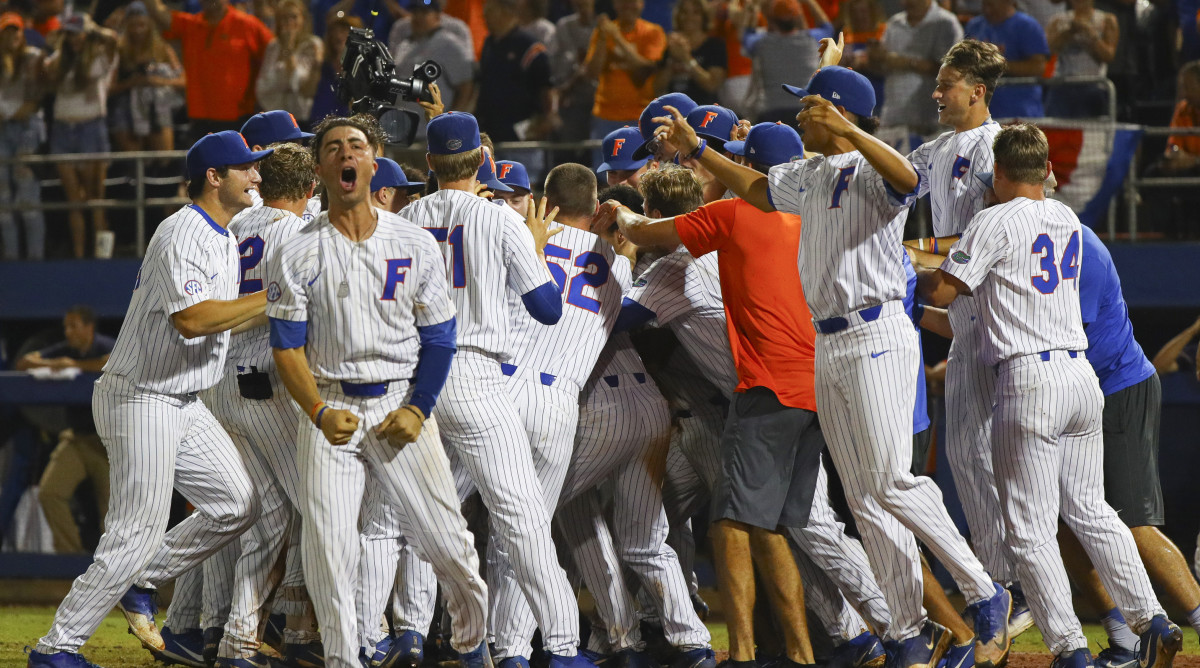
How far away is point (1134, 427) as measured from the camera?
18.0ft

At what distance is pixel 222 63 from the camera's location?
32.5 feet

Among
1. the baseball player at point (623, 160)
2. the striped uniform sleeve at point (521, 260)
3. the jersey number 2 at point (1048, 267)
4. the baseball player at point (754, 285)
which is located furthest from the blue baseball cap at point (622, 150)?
the jersey number 2 at point (1048, 267)

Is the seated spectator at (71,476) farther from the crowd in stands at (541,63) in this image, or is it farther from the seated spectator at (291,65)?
the seated spectator at (291,65)

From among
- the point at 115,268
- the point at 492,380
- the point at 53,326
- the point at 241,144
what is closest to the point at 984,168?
the point at 492,380

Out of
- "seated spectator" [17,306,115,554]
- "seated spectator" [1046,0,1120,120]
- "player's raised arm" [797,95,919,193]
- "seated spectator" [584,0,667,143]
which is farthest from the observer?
"seated spectator" [17,306,115,554]

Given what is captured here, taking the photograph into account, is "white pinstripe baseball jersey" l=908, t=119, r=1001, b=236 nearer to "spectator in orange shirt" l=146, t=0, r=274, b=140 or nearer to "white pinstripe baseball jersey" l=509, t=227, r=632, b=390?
"white pinstripe baseball jersey" l=509, t=227, r=632, b=390

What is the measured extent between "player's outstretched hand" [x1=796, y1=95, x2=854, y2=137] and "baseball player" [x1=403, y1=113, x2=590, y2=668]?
3.55 ft

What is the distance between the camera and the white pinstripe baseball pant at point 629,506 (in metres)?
5.40

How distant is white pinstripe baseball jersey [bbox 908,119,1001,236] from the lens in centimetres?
543

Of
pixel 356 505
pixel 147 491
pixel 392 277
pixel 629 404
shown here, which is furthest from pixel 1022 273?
pixel 147 491

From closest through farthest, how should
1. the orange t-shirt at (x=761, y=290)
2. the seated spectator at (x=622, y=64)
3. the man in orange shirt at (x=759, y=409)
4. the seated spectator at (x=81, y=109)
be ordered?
the man in orange shirt at (x=759, y=409)
the orange t-shirt at (x=761, y=290)
the seated spectator at (x=622, y=64)
the seated spectator at (x=81, y=109)

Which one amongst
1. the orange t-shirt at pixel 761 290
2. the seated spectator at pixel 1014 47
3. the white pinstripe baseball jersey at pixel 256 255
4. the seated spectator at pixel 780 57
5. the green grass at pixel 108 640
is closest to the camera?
the orange t-shirt at pixel 761 290

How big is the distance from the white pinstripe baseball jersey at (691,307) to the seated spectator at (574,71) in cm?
435

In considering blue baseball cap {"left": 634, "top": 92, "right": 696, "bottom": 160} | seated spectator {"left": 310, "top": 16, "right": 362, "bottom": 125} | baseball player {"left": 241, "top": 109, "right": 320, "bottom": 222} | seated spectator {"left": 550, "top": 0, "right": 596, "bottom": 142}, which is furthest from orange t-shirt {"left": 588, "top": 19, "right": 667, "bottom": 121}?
baseball player {"left": 241, "top": 109, "right": 320, "bottom": 222}
